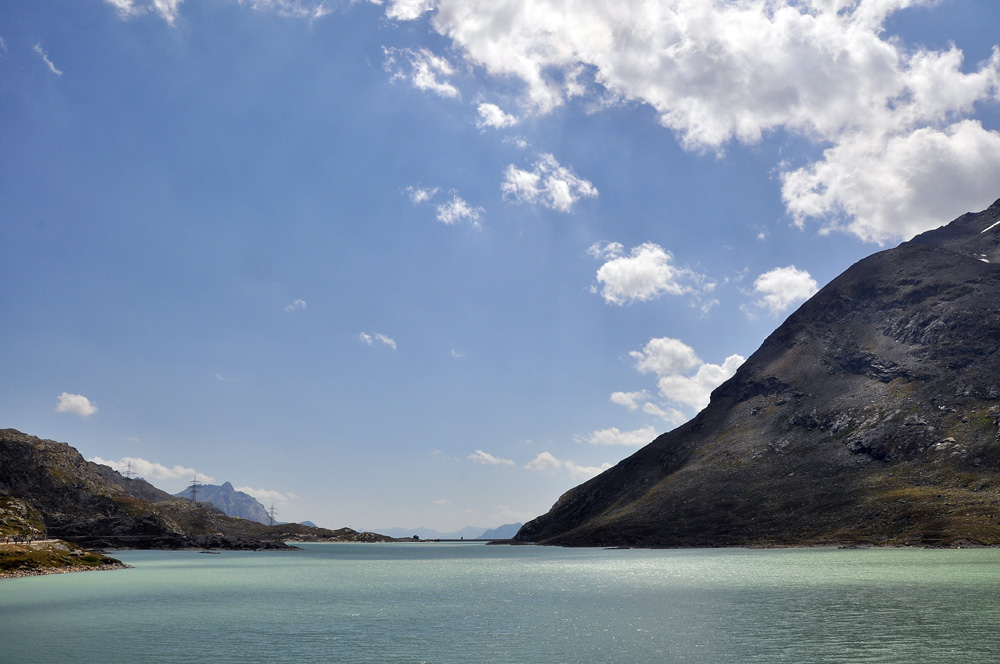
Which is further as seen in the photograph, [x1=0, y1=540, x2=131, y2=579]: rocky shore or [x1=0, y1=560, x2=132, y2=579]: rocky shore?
[x1=0, y1=540, x2=131, y2=579]: rocky shore

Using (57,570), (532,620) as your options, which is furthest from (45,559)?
(532,620)

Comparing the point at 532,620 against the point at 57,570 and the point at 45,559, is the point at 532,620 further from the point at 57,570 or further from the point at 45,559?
the point at 45,559

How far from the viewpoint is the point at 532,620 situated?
64438 millimetres

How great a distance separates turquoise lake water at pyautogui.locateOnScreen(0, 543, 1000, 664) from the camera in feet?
153

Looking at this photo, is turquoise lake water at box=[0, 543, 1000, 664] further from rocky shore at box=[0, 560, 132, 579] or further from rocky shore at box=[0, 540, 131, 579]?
rocky shore at box=[0, 540, 131, 579]

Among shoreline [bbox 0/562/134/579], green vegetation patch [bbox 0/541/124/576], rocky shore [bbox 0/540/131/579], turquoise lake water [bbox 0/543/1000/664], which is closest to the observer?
turquoise lake water [bbox 0/543/1000/664]

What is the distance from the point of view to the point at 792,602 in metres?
72.4

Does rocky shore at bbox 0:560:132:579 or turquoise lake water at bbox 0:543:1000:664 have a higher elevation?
turquoise lake water at bbox 0:543:1000:664

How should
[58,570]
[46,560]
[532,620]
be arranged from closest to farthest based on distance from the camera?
1. [532,620]
2. [46,560]
3. [58,570]

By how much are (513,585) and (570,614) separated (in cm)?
4319

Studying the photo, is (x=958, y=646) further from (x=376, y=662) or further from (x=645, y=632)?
(x=376, y=662)

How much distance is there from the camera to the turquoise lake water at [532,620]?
46625 millimetres

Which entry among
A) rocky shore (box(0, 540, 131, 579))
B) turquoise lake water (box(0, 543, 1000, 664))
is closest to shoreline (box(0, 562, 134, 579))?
rocky shore (box(0, 540, 131, 579))

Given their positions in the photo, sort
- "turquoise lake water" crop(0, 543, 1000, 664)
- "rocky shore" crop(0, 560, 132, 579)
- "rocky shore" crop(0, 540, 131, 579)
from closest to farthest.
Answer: "turquoise lake water" crop(0, 543, 1000, 664) → "rocky shore" crop(0, 560, 132, 579) → "rocky shore" crop(0, 540, 131, 579)
